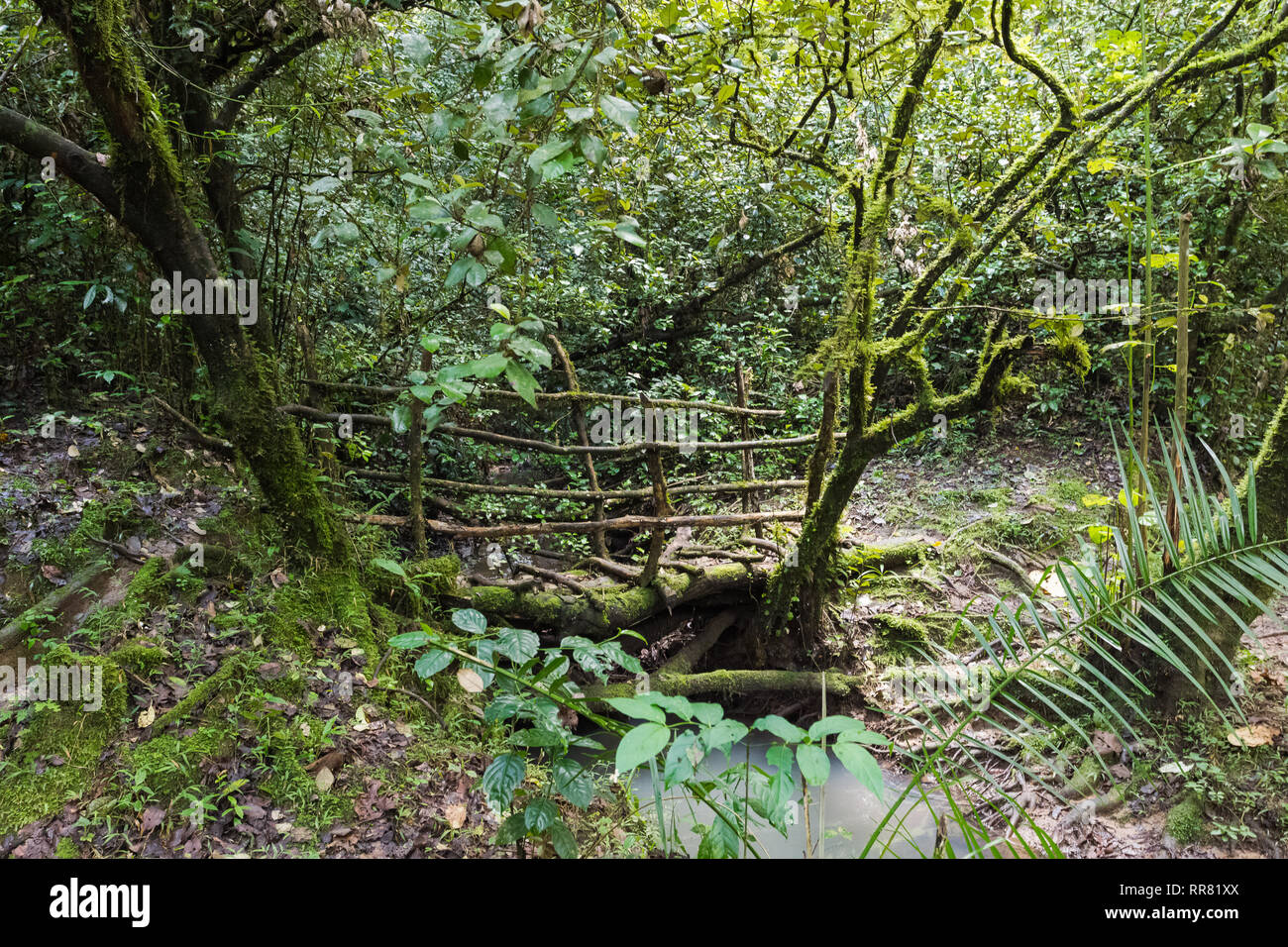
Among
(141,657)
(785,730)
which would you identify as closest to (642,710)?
(785,730)

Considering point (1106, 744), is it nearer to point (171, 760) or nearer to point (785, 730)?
point (785, 730)

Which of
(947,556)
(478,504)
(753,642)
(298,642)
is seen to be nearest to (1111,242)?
(947,556)

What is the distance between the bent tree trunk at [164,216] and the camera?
261 centimetres

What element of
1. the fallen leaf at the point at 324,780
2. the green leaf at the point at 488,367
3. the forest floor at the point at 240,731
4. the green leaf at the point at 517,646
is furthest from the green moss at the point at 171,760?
the green leaf at the point at 488,367

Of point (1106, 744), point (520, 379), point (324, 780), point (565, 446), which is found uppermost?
point (520, 379)

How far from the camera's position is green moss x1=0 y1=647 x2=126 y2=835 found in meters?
2.29

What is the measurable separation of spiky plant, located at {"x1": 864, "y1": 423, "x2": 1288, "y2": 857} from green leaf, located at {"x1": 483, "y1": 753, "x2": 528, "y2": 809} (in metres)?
0.83

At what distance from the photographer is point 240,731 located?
2.68 m

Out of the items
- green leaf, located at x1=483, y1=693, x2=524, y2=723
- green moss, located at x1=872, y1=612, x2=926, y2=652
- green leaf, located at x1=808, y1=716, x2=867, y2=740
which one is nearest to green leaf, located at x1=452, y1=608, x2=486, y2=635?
green leaf, located at x1=483, y1=693, x2=524, y2=723

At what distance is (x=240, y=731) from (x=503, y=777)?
1551 mm

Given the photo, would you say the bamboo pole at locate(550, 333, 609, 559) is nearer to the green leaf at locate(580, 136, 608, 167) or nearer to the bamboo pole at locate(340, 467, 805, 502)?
the bamboo pole at locate(340, 467, 805, 502)
